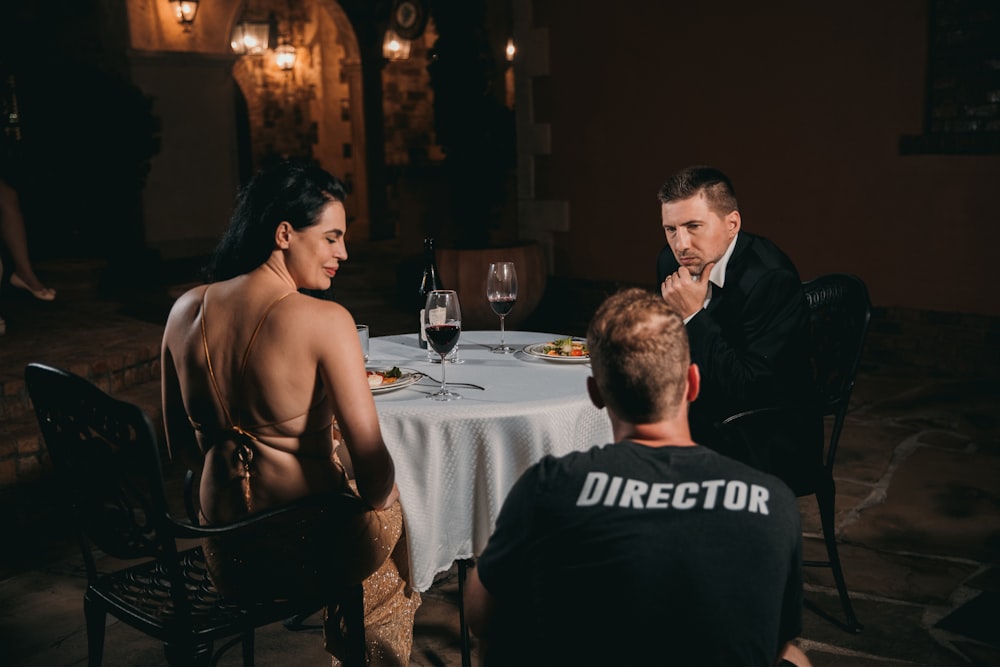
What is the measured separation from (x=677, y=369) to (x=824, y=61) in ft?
16.9

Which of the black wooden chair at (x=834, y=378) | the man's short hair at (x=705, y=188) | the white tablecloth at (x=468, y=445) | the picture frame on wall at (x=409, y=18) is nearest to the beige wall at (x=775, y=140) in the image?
the black wooden chair at (x=834, y=378)

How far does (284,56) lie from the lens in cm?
1331

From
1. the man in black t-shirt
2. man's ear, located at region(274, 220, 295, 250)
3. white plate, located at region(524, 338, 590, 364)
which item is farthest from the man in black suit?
the man in black t-shirt

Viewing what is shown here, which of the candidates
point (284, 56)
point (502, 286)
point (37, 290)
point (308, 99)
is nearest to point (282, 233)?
point (502, 286)

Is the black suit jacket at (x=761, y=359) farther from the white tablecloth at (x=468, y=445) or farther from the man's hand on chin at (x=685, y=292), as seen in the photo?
the white tablecloth at (x=468, y=445)

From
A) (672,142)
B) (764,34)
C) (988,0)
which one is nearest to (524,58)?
(672,142)

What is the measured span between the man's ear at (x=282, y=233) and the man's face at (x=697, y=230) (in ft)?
3.61

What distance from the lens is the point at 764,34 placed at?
242 inches

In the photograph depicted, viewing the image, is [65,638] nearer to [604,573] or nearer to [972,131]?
[604,573]

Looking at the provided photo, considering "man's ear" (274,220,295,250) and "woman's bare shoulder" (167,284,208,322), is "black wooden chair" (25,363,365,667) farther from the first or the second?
"man's ear" (274,220,295,250)

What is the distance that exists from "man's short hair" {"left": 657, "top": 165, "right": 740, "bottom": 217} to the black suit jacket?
0.15 meters

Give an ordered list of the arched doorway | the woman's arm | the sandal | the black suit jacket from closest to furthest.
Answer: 1. the woman's arm
2. the black suit jacket
3. the sandal
4. the arched doorway

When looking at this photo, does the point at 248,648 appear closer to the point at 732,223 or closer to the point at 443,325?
the point at 443,325

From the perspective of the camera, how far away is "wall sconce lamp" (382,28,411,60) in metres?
12.6
